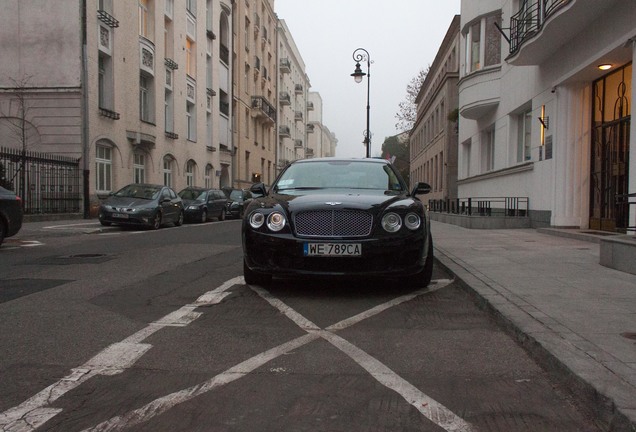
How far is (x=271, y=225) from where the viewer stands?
570 cm

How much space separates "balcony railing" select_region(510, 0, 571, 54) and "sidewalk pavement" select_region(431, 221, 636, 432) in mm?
5679

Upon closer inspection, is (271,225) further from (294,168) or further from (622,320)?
(622,320)

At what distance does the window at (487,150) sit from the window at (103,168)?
15.0 meters

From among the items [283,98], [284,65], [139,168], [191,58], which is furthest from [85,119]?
[284,65]

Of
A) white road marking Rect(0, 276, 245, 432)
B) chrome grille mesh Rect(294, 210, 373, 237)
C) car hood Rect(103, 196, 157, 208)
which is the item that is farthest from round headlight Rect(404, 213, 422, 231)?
car hood Rect(103, 196, 157, 208)

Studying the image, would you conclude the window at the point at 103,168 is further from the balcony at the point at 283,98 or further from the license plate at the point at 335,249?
the balcony at the point at 283,98

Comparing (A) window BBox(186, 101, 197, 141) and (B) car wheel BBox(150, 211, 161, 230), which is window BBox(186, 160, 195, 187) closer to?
(A) window BBox(186, 101, 197, 141)

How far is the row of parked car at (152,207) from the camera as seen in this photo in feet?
52.0

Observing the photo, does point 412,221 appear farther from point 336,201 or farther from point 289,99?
point 289,99

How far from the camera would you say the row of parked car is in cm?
1586

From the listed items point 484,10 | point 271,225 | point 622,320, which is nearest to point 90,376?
point 271,225

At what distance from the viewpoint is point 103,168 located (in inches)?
864

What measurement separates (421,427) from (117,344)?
2.39 meters

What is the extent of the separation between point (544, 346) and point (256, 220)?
316 centimetres
